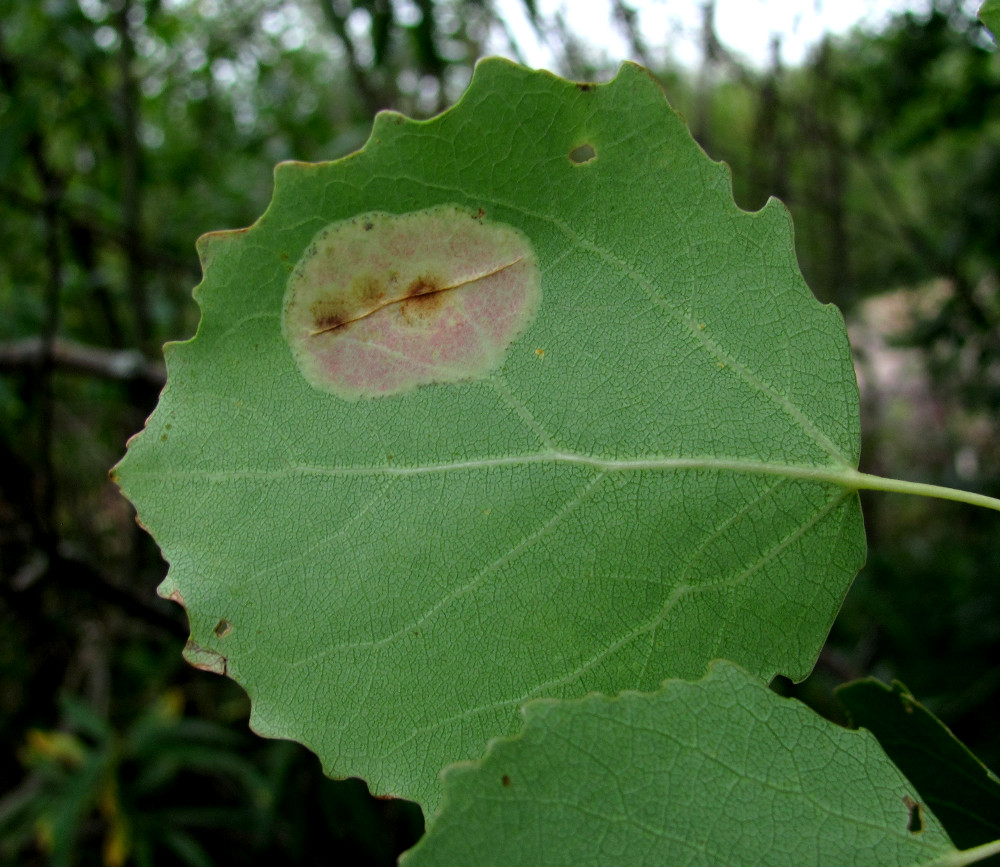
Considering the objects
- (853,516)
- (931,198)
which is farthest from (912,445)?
(853,516)

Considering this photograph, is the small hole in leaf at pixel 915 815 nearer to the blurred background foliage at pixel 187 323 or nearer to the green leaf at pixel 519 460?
the green leaf at pixel 519 460

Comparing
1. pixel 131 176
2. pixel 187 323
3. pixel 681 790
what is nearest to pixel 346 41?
pixel 131 176

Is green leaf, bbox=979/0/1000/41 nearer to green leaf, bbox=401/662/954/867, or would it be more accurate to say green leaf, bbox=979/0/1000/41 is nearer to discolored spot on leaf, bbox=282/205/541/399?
discolored spot on leaf, bbox=282/205/541/399

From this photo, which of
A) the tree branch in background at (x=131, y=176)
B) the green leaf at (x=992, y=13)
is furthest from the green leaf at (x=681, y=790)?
the tree branch in background at (x=131, y=176)

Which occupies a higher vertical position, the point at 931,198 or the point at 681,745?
the point at 681,745

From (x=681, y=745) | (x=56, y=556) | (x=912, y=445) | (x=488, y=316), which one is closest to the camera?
(x=681, y=745)

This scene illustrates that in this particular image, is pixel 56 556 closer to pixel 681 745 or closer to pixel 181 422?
pixel 181 422

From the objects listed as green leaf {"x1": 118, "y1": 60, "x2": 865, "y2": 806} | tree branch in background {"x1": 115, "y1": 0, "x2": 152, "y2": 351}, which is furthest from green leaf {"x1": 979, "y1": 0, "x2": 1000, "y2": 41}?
tree branch in background {"x1": 115, "y1": 0, "x2": 152, "y2": 351}
